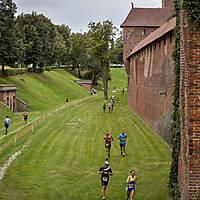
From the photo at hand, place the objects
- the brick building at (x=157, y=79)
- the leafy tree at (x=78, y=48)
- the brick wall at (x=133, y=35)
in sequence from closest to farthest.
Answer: the brick building at (x=157, y=79) < the brick wall at (x=133, y=35) < the leafy tree at (x=78, y=48)

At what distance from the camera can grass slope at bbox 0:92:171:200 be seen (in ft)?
45.6

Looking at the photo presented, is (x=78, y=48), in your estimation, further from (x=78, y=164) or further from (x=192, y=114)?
(x=192, y=114)

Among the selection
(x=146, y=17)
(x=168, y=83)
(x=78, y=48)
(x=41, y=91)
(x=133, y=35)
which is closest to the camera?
(x=168, y=83)

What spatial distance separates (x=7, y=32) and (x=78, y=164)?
38504mm

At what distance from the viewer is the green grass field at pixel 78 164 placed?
548 inches

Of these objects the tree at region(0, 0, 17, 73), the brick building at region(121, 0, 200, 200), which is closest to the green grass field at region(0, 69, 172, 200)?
the brick building at region(121, 0, 200, 200)

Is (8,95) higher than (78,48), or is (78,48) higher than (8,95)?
(78,48)

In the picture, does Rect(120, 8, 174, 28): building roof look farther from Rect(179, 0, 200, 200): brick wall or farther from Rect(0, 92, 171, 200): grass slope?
Rect(179, 0, 200, 200): brick wall

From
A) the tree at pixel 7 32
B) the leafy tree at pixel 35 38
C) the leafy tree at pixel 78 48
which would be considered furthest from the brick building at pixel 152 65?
the leafy tree at pixel 78 48

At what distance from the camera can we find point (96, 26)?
180ft

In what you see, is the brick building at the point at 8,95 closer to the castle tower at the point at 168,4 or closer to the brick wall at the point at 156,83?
the brick wall at the point at 156,83

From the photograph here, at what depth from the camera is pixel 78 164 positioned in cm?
1797

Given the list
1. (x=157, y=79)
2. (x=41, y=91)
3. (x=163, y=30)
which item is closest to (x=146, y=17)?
(x=41, y=91)

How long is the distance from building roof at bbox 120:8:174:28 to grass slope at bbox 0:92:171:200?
2218 centimetres
